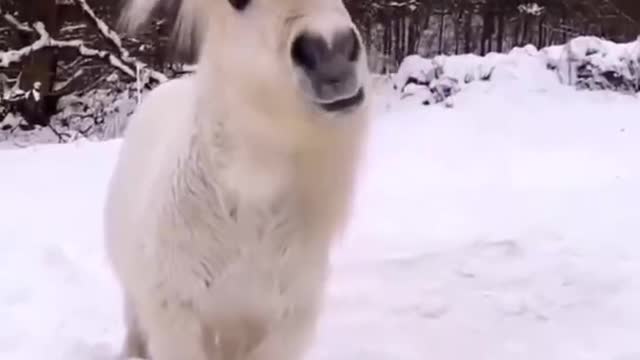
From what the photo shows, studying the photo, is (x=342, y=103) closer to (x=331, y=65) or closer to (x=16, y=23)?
(x=331, y=65)

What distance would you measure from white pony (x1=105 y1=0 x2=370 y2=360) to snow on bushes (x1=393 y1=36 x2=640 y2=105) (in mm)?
6186

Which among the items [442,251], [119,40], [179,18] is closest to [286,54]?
[179,18]

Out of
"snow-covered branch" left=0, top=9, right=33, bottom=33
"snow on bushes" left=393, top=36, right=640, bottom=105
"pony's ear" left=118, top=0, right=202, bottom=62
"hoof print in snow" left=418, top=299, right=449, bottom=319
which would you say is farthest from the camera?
"snow-covered branch" left=0, top=9, right=33, bottom=33

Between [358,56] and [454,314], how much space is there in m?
2.30

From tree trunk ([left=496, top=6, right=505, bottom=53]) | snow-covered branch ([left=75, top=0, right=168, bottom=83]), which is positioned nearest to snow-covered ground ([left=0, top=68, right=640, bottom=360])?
snow-covered branch ([left=75, top=0, right=168, bottom=83])

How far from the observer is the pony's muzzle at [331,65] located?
2615mm

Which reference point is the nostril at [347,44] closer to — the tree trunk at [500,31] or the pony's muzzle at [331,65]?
the pony's muzzle at [331,65]

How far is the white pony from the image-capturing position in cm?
284

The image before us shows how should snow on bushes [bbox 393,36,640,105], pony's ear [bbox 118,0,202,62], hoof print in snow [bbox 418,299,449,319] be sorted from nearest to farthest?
pony's ear [bbox 118,0,202,62] → hoof print in snow [bbox 418,299,449,319] → snow on bushes [bbox 393,36,640,105]

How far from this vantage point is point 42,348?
437 centimetres

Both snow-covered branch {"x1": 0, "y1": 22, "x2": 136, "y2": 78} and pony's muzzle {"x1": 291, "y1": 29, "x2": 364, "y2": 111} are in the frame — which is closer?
pony's muzzle {"x1": 291, "y1": 29, "x2": 364, "y2": 111}

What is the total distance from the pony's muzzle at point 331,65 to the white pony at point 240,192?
1 cm

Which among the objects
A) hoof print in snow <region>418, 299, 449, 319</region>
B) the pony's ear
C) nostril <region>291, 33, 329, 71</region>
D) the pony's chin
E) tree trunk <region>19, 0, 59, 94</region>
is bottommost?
tree trunk <region>19, 0, 59, 94</region>

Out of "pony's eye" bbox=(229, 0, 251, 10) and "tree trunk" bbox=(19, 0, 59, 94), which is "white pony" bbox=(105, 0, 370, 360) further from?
"tree trunk" bbox=(19, 0, 59, 94)
